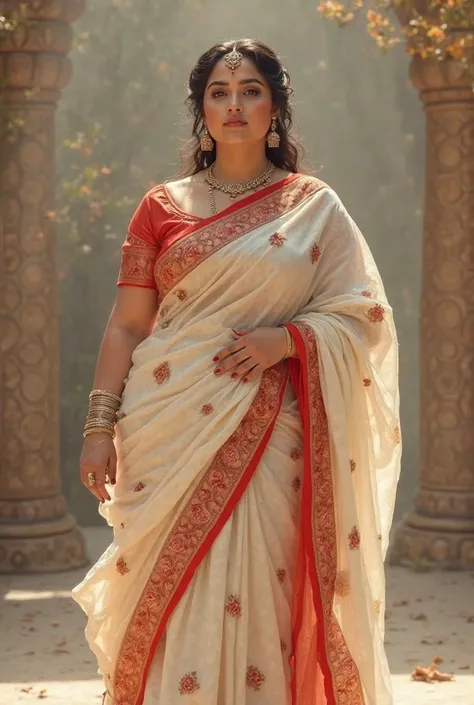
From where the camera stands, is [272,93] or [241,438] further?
[272,93]

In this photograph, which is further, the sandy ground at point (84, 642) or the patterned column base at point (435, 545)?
the patterned column base at point (435, 545)

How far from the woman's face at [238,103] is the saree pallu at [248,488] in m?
0.16

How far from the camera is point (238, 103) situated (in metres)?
3.28

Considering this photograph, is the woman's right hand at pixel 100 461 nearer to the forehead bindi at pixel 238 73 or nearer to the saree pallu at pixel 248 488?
the saree pallu at pixel 248 488

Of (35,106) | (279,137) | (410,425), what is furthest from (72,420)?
(279,137)

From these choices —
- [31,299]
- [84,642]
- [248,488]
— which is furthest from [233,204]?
[31,299]

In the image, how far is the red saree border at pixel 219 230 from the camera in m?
3.25

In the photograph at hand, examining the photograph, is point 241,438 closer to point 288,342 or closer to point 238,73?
point 288,342

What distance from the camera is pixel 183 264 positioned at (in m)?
3.25

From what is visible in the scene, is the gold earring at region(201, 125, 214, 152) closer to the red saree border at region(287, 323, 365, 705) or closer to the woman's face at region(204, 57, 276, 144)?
the woman's face at region(204, 57, 276, 144)

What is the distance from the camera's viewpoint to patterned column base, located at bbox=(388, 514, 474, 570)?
6.65 metres

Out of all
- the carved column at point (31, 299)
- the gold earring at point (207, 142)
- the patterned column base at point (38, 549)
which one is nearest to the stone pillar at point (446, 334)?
the patterned column base at point (38, 549)

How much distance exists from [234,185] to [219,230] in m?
0.15

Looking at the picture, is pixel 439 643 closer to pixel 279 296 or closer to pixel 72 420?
pixel 279 296
